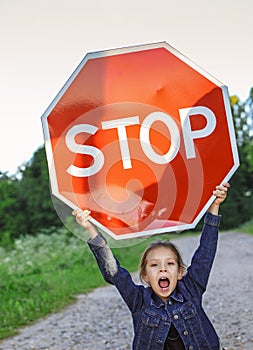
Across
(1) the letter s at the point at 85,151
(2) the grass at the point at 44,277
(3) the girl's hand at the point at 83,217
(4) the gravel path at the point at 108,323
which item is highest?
(1) the letter s at the point at 85,151

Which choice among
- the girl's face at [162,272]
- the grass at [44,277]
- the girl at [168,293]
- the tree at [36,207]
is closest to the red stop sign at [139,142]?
the grass at [44,277]

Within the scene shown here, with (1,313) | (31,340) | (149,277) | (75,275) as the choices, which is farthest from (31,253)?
(149,277)

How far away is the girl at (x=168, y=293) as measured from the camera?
228 cm

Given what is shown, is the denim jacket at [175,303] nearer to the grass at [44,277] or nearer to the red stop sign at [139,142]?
the red stop sign at [139,142]

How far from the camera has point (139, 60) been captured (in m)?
1.89

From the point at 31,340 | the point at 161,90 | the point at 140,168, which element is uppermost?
the point at 161,90

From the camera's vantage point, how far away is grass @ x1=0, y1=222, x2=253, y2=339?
25.1 feet

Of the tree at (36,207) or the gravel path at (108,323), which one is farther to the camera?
the tree at (36,207)

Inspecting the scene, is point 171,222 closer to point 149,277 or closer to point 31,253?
point 149,277

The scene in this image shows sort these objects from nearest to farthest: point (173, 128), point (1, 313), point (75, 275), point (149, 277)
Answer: point (173, 128) → point (149, 277) → point (1, 313) → point (75, 275)

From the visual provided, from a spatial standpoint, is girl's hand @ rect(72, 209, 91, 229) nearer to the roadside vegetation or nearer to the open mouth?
the roadside vegetation

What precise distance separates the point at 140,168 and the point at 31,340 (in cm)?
494

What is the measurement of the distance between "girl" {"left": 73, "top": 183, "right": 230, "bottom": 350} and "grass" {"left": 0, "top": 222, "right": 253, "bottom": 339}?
1.62ft

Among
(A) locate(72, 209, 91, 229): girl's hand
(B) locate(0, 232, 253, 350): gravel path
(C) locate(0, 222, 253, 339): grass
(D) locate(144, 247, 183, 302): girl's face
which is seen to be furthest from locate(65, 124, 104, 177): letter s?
(B) locate(0, 232, 253, 350): gravel path
